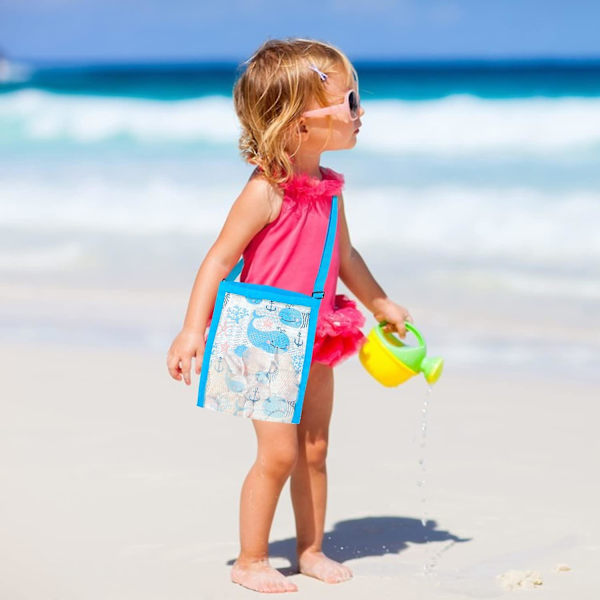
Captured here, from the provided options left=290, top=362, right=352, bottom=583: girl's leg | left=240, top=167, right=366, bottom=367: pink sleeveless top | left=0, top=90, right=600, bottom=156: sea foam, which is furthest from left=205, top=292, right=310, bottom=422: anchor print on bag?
left=0, top=90, right=600, bottom=156: sea foam

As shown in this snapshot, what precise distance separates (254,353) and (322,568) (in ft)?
2.19

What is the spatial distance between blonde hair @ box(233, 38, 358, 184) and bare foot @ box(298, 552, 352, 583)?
1052 mm

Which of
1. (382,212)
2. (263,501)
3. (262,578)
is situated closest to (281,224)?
(263,501)

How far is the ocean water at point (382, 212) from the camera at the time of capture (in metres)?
6.10

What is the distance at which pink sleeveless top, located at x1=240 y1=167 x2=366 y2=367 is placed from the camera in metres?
2.77

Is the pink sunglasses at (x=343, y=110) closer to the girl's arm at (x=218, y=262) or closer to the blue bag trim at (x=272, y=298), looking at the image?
the girl's arm at (x=218, y=262)

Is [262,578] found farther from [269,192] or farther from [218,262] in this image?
[269,192]

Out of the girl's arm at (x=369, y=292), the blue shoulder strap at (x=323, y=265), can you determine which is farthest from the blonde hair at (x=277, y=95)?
the girl's arm at (x=369, y=292)

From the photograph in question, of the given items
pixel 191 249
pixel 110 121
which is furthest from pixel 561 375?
pixel 110 121

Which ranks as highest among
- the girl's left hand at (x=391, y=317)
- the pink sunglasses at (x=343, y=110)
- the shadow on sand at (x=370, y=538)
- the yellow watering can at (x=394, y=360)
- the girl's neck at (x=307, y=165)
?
the pink sunglasses at (x=343, y=110)

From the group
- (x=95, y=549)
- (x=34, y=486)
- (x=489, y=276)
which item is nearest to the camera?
(x=95, y=549)

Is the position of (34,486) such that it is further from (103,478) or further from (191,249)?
(191,249)

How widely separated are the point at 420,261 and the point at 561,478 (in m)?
4.35

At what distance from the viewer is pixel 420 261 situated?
8039mm
